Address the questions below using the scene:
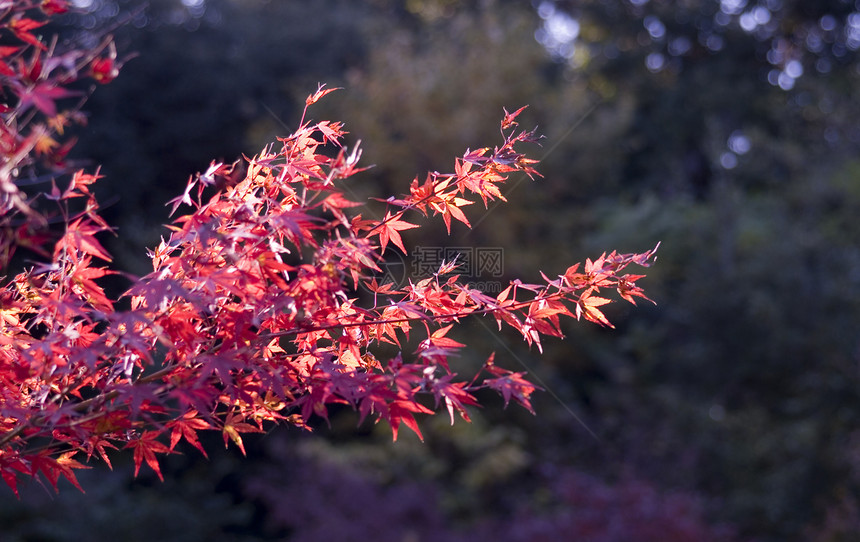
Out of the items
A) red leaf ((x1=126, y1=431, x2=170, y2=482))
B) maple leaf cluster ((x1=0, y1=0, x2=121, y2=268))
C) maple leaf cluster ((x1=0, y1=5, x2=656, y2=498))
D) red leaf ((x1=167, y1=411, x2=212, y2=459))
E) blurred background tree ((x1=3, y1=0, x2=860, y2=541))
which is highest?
maple leaf cluster ((x1=0, y1=0, x2=121, y2=268))

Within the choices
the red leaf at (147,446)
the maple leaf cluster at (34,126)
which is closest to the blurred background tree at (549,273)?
the red leaf at (147,446)

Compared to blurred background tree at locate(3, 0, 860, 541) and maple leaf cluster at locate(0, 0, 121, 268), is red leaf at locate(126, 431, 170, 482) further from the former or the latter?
blurred background tree at locate(3, 0, 860, 541)

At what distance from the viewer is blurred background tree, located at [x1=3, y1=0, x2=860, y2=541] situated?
570cm

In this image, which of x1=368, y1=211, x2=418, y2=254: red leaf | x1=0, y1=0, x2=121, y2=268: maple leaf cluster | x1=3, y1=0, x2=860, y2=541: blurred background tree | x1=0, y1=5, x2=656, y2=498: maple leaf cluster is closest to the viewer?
x1=0, y1=0, x2=121, y2=268: maple leaf cluster

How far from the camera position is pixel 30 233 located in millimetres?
1047

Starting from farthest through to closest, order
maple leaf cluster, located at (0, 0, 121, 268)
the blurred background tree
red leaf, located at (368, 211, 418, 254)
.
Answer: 1. the blurred background tree
2. red leaf, located at (368, 211, 418, 254)
3. maple leaf cluster, located at (0, 0, 121, 268)

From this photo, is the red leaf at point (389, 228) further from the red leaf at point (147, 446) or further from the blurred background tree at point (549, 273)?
the blurred background tree at point (549, 273)

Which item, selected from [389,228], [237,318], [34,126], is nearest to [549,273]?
[389,228]

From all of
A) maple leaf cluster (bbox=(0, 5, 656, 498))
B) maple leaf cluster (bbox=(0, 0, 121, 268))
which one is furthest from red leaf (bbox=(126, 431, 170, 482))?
maple leaf cluster (bbox=(0, 0, 121, 268))

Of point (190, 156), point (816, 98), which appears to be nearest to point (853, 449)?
point (190, 156)

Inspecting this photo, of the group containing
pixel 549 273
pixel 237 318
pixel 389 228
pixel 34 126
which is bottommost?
pixel 549 273

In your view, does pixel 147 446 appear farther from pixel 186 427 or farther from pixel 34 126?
pixel 34 126

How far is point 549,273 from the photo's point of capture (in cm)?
809

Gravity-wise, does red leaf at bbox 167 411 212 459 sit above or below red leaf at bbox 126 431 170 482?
above
